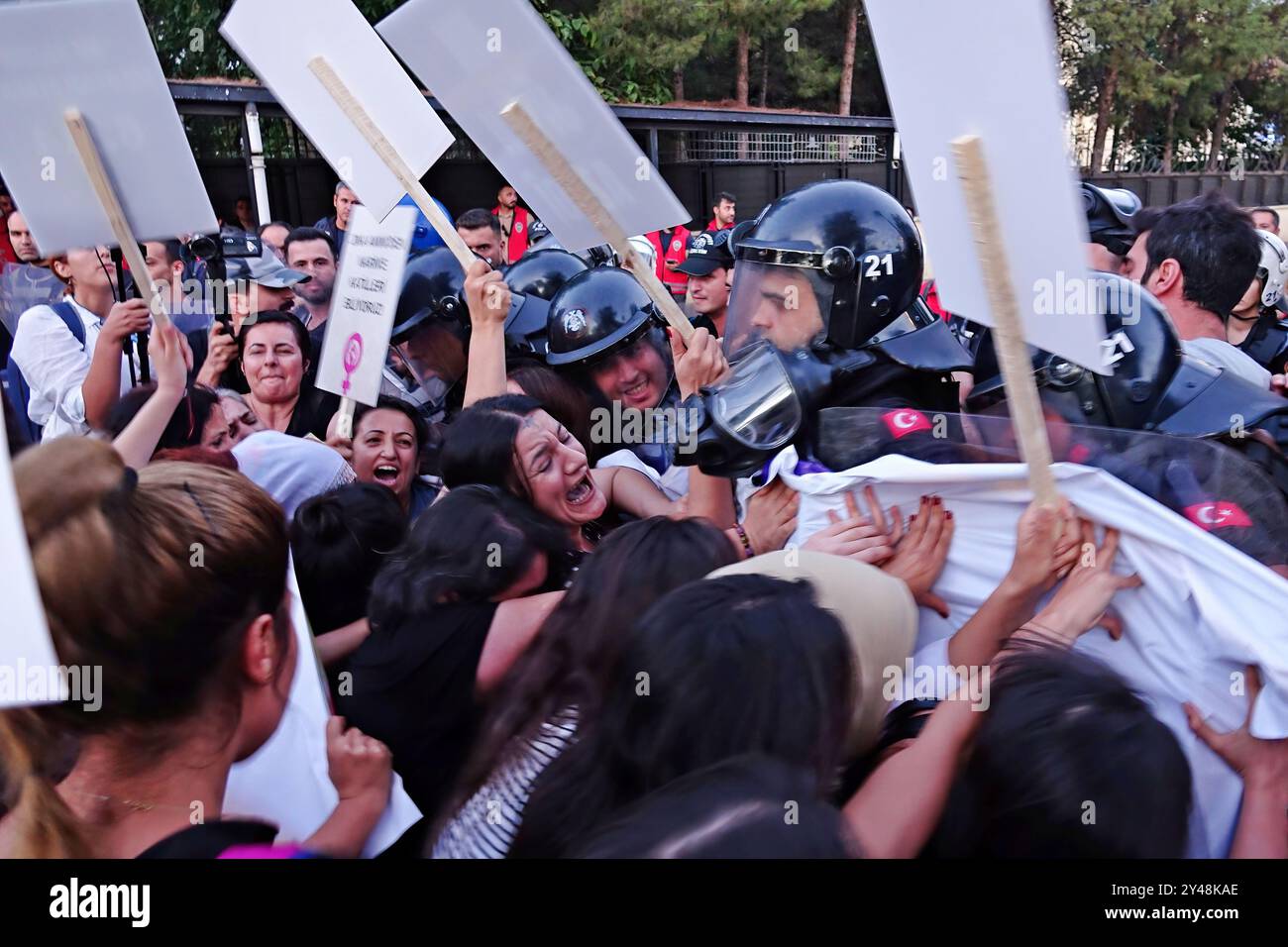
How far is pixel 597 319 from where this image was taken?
3645mm

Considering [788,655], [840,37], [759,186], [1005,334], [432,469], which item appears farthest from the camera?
[840,37]

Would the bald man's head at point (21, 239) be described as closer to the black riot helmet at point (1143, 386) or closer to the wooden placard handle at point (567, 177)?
the wooden placard handle at point (567, 177)

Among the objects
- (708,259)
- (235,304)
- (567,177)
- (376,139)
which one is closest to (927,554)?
(567,177)

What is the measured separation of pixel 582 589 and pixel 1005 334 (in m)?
0.74

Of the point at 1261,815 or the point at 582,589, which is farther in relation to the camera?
the point at 582,589

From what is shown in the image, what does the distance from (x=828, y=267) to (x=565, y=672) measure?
3.81 feet

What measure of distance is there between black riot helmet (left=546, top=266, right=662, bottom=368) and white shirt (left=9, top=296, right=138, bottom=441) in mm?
1547

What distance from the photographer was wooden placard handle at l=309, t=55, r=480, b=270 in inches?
111

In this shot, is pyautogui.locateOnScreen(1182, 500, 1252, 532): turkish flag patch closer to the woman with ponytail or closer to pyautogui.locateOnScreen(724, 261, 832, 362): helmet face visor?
pyautogui.locateOnScreen(724, 261, 832, 362): helmet face visor

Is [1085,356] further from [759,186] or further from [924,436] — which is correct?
[759,186]

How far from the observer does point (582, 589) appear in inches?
70.7

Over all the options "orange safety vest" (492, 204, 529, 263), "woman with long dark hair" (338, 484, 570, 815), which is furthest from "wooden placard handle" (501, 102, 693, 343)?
"orange safety vest" (492, 204, 529, 263)

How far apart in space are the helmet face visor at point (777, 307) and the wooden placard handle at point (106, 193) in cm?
141

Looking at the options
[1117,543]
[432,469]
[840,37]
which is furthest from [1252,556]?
[840,37]
